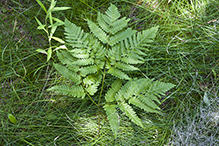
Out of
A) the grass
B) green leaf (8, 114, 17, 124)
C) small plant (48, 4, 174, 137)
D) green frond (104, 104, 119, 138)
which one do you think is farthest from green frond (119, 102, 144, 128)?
green leaf (8, 114, 17, 124)

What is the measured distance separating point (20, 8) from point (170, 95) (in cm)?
253

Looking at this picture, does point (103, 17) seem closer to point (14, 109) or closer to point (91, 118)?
point (91, 118)

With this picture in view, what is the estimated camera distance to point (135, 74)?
2.55 metres

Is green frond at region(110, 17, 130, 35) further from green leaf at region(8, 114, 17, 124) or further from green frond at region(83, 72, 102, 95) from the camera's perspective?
green leaf at region(8, 114, 17, 124)

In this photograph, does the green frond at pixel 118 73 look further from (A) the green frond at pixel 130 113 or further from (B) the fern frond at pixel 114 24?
(B) the fern frond at pixel 114 24

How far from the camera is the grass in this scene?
2.39m

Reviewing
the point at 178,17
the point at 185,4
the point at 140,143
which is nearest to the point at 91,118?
the point at 140,143

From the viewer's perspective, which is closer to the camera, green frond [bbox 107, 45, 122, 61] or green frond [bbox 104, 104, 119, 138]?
green frond [bbox 104, 104, 119, 138]

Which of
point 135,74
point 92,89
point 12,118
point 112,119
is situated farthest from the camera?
point 135,74

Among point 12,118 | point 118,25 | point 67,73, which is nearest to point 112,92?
point 67,73

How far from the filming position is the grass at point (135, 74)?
2395mm

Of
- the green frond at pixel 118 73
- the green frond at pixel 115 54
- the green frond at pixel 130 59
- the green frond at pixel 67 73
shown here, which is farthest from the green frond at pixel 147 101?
the green frond at pixel 67 73

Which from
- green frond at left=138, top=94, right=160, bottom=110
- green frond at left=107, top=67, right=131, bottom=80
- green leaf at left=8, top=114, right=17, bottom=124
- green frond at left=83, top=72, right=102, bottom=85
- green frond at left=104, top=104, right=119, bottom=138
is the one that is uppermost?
green frond at left=107, top=67, right=131, bottom=80

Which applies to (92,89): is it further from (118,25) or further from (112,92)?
(118,25)
